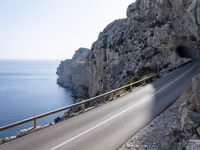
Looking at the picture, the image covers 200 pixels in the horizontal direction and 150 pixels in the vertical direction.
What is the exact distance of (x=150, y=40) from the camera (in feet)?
187

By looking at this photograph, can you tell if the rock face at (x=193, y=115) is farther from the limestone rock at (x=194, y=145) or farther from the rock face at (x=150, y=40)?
the rock face at (x=150, y=40)

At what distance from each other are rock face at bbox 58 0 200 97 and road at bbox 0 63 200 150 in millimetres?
28439

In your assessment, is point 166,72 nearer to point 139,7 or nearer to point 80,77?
point 139,7

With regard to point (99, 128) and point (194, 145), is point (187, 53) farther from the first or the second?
point (194, 145)

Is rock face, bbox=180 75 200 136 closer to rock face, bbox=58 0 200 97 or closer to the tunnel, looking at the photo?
rock face, bbox=58 0 200 97

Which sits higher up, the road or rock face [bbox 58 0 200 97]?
rock face [bbox 58 0 200 97]

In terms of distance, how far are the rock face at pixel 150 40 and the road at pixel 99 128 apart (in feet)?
93.3

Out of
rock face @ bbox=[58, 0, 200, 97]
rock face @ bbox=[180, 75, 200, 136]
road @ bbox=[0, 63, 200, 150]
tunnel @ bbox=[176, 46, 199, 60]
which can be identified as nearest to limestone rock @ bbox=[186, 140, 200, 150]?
rock face @ bbox=[180, 75, 200, 136]

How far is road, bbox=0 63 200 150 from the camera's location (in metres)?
13.8

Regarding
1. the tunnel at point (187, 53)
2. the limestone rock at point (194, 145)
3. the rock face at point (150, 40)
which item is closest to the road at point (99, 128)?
the limestone rock at point (194, 145)

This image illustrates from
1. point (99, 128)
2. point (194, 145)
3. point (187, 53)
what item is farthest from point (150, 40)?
point (194, 145)

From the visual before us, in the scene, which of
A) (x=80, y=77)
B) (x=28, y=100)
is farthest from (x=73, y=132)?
(x=80, y=77)

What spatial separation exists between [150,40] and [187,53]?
12047 mm

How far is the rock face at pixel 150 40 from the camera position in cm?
5162
